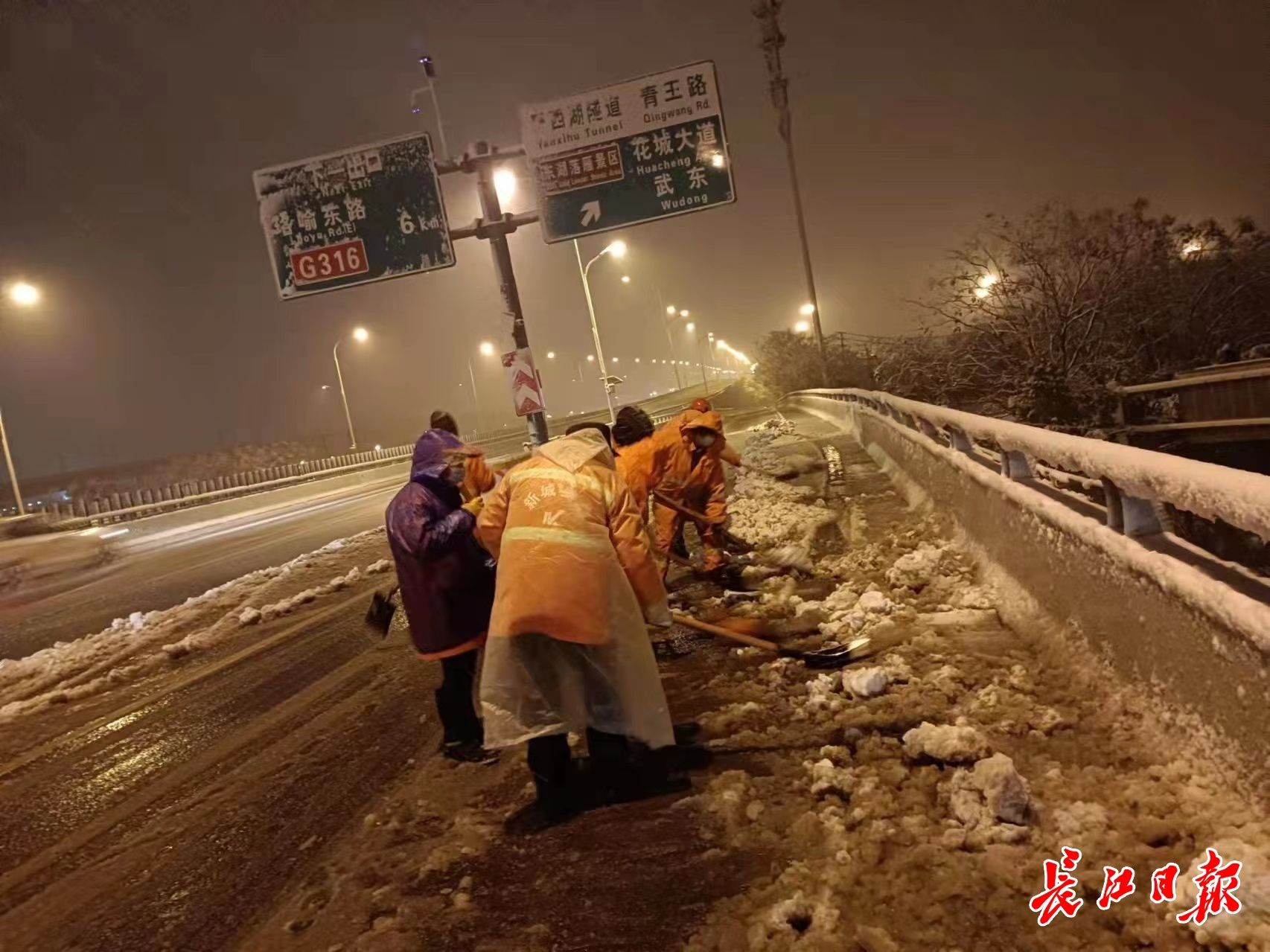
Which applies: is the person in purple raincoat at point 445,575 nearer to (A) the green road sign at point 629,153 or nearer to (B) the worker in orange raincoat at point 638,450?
(B) the worker in orange raincoat at point 638,450

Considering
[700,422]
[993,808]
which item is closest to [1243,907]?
[993,808]

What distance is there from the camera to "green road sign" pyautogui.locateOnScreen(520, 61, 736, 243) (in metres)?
10.8

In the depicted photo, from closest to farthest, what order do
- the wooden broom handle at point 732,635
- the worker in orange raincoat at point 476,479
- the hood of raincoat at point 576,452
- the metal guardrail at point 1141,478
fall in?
the metal guardrail at point 1141,478, the hood of raincoat at point 576,452, the worker in orange raincoat at point 476,479, the wooden broom handle at point 732,635

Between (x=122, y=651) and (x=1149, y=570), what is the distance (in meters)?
7.97

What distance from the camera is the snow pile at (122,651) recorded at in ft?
19.2

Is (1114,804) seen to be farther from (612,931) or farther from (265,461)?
(265,461)

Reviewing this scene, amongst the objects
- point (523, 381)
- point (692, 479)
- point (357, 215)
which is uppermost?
point (357, 215)

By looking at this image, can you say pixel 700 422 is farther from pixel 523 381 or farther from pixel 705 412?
pixel 523 381

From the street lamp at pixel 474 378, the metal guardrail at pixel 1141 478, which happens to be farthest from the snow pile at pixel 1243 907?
the street lamp at pixel 474 378

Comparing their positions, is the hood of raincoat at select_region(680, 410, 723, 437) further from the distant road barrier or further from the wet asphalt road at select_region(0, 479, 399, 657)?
the distant road barrier

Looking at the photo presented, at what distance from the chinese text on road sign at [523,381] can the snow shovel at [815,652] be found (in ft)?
25.1

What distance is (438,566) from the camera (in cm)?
337

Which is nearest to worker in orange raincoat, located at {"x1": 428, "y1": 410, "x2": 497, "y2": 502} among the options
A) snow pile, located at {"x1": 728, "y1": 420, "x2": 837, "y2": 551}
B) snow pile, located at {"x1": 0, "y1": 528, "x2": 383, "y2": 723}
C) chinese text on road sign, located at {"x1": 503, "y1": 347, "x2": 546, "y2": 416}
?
snow pile, located at {"x1": 728, "y1": 420, "x2": 837, "y2": 551}

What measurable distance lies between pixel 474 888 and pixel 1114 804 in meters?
2.10
